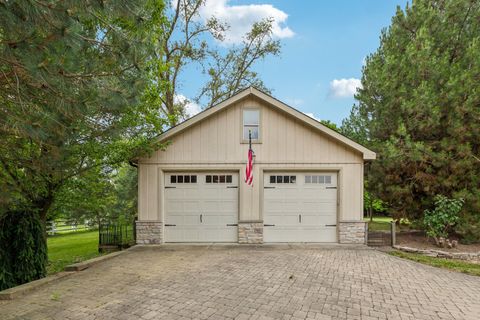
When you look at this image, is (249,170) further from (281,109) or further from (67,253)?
(67,253)

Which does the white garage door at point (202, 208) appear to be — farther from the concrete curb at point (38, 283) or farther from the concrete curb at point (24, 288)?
the concrete curb at point (24, 288)

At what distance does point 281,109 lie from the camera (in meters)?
8.70

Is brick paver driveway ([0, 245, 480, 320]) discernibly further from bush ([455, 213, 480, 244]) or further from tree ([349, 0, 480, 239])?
tree ([349, 0, 480, 239])

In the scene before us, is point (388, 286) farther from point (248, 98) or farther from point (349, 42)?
point (349, 42)

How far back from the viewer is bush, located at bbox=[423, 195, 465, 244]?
8570 mm

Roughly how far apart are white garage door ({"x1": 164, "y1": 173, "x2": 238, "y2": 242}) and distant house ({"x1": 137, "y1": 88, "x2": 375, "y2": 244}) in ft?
0.11

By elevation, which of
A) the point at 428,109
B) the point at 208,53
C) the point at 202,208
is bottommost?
the point at 202,208

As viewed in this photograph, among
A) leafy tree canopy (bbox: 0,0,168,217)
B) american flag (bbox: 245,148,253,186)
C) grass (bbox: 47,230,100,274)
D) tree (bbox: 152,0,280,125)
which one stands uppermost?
tree (bbox: 152,0,280,125)

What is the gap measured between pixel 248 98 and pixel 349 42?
763 centimetres

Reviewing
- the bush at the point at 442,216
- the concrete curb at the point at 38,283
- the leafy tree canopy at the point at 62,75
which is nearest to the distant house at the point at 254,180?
the concrete curb at the point at 38,283

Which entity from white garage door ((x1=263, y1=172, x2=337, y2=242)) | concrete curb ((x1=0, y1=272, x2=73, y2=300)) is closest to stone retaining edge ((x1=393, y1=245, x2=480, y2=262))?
white garage door ((x1=263, y1=172, x2=337, y2=242))

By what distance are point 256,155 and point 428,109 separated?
637cm

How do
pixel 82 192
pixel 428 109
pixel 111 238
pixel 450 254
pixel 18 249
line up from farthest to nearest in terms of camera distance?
pixel 111 238, pixel 428 109, pixel 82 192, pixel 450 254, pixel 18 249

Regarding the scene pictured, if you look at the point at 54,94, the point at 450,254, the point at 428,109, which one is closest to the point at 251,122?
the point at 54,94
